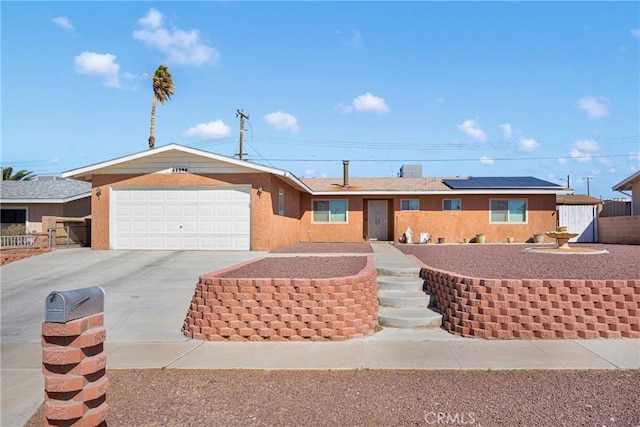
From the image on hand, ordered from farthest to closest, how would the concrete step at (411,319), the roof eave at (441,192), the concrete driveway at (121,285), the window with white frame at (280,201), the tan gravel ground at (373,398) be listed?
the roof eave at (441,192) → the window with white frame at (280,201) → the concrete driveway at (121,285) → the concrete step at (411,319) → the tan gravel ground at (373,398)

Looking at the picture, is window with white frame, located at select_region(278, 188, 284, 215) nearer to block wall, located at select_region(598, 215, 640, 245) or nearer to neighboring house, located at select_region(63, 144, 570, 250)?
neighboring house, located at select_region(63, 144, 570, 250)

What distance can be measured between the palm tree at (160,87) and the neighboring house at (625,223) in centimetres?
2696

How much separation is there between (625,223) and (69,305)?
2269 cm

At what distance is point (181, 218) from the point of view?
1630 centimetres

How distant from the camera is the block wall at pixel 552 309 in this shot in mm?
6871

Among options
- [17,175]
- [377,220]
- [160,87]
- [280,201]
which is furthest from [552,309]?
[17,175]

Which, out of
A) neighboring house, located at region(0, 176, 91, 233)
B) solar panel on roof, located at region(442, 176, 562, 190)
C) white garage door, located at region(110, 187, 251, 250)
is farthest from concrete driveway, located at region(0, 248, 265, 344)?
solar panel on roof, located at region(442, 176, 562, 190)

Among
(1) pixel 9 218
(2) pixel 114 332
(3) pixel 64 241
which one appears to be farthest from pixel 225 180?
(1) pixel 9 218

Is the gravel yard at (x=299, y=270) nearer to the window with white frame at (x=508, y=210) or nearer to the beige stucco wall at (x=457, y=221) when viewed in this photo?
the beige stucco wall at (x=457, y=221)

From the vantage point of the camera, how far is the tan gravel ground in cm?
425

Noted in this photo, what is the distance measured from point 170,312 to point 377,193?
14292mm

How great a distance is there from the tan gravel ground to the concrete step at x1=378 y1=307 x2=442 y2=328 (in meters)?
2.21

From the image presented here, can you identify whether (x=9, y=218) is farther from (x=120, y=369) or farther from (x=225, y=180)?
(x=120, y=369)

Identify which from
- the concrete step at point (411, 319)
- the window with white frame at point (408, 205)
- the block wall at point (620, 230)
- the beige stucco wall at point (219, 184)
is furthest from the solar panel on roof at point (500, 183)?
the concrete step at point (411, 319)
